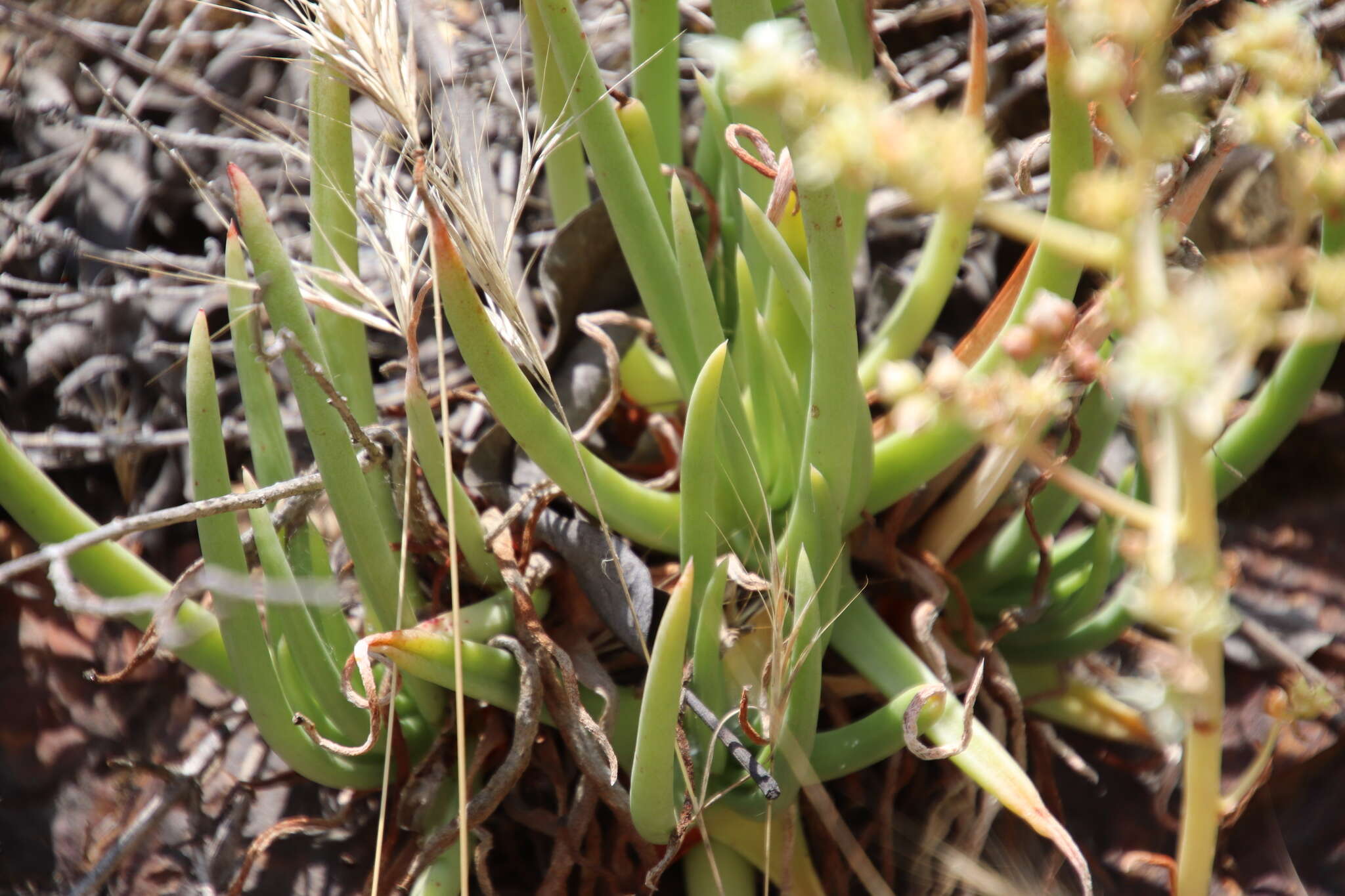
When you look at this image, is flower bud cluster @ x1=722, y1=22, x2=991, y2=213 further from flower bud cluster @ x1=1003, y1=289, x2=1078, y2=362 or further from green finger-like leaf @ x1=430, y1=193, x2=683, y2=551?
green finger-like leaf @ x1=430, y1=193, x2=683, y2=551

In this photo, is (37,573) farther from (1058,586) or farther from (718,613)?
(1058,586)

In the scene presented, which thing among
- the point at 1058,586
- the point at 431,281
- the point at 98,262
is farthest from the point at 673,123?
the point at 98,262

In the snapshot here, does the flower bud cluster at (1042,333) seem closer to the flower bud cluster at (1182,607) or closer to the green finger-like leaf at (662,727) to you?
the flower bud cluster at (1182,607)

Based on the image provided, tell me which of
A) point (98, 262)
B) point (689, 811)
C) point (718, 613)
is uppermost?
point (98, 262)

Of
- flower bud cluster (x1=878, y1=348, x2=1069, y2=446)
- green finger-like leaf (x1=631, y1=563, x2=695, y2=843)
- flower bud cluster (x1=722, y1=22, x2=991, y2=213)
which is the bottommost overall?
green finger-like leaf (x1=631, y1=563, x2=695, y2=843)

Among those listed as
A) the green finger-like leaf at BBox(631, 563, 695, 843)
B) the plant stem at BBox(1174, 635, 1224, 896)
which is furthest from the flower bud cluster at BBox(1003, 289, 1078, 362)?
the green finger-like leaf at BBox(631, 563, 695, 843)

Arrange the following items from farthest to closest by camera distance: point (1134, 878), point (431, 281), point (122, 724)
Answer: point (122, 724) < point (1134, 878) < point (431, 281)

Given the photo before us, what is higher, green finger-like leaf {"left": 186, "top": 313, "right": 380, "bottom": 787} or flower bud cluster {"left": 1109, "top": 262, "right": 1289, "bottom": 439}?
flower bud cluster {"left": 1109, "top": 262, "right": 1289, "bottom": 439}

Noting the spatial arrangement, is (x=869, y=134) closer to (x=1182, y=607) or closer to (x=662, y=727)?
(x=1182, y=607)
